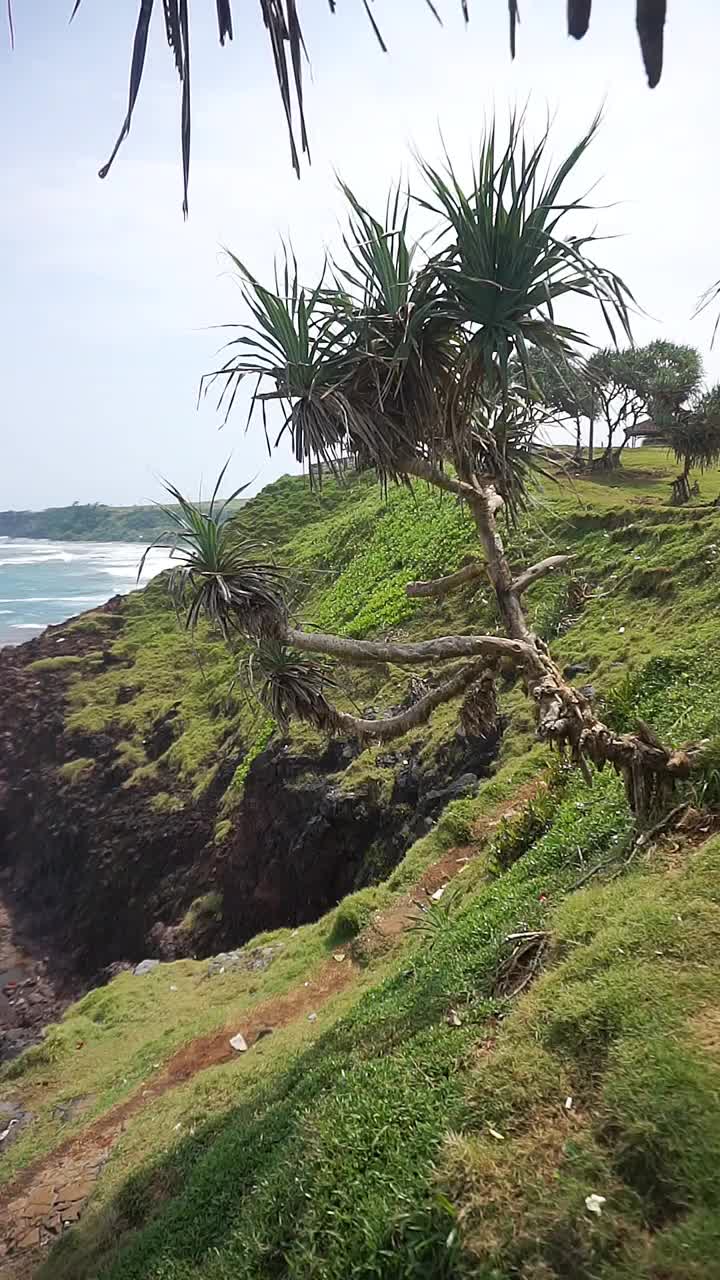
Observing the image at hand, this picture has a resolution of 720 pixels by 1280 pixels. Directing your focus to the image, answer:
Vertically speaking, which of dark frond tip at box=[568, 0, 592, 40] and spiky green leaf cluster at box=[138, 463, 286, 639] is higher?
dark frond tip at box=[568, 0, 592, 40]

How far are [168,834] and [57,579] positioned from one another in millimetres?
99883

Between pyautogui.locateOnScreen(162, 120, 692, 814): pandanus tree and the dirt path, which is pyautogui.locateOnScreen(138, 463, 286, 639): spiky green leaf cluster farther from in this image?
the dirt path

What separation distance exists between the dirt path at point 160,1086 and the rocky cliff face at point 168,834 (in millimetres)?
2497

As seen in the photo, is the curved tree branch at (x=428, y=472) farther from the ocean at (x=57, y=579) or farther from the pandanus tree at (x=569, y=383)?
the ocean at (x=57, y=579)

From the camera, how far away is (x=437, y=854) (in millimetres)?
11547

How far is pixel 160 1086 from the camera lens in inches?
383

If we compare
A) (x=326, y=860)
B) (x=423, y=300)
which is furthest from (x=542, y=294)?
(x=326, y=860)

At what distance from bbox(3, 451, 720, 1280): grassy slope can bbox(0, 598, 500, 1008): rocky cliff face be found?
380cm

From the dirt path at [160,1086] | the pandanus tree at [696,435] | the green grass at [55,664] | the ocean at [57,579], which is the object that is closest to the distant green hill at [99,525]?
the ocean at [57,579]

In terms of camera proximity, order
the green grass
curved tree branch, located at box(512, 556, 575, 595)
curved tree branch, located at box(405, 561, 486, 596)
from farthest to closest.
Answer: the green grass → curved tree branch, located at box(405, 561, 486, 596) → curved tree branch, located at box(512, 556, 575, 595)

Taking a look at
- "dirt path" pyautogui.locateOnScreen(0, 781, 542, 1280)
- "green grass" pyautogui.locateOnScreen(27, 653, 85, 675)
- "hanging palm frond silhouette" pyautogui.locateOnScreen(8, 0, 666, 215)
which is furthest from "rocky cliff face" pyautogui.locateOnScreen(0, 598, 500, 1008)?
"hanging palm frond silhouette" pyautogui.locateOnScreen(8, 0, 666, 215)

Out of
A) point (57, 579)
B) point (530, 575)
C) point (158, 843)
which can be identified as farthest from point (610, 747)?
point (57, 579)

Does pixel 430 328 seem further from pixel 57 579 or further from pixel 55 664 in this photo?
pixel 57 579

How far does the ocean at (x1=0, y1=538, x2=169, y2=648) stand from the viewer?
78.8 m
